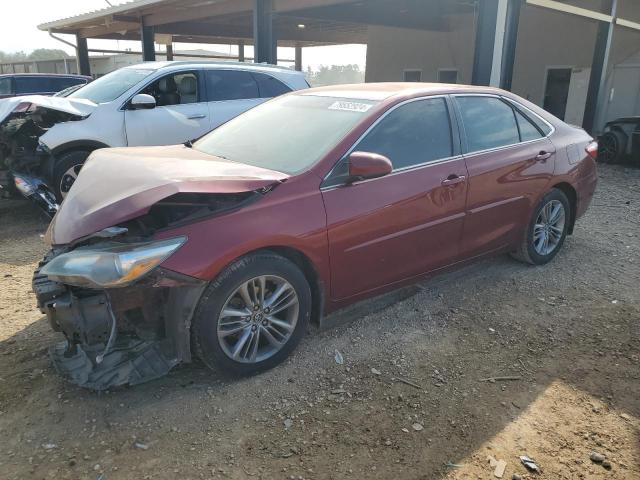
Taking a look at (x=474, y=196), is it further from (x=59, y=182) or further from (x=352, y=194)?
(x=59, y=182)

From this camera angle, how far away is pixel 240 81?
24.8 feet

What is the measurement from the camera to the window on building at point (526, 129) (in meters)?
4.50

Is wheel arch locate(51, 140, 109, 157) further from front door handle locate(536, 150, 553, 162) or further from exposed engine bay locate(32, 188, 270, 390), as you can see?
front door handle locate(536, 150, 553, 162)

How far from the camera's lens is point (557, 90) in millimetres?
15125

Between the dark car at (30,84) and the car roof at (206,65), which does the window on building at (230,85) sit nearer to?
the car roof at (206,65)

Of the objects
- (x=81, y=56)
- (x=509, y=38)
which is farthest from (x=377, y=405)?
(x=81, y=56)

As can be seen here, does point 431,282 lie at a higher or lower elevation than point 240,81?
lower

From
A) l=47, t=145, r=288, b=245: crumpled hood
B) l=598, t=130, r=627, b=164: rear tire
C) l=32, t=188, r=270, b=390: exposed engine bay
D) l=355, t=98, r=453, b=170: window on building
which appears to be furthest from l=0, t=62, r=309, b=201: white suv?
l=598, t=130, r=627, b=164: rear tire

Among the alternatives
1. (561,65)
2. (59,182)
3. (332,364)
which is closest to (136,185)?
(332,364)

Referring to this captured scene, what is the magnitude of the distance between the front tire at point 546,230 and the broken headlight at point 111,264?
328 cm

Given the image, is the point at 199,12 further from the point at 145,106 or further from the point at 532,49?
the point at 532,49

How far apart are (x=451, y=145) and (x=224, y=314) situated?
2143mm

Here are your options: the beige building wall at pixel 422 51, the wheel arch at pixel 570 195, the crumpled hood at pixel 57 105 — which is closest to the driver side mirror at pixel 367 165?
the wheel arch at pixel 570 195

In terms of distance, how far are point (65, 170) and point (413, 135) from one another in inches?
178
